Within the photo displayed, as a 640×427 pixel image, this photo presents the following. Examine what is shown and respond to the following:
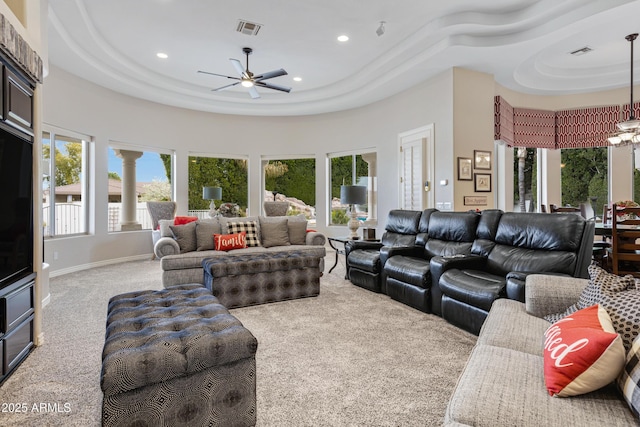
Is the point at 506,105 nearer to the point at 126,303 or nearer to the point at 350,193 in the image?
the point at 350,193

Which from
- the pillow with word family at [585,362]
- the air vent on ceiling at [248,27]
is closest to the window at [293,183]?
the air vent on ceiling at [248,27]

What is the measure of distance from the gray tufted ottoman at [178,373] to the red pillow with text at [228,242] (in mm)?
2964

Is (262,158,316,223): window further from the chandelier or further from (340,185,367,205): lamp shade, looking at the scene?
the chandelier

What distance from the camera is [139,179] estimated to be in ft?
23.9

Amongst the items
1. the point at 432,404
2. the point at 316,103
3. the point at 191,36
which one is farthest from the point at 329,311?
the point at 316,103

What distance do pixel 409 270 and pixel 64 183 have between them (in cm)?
580

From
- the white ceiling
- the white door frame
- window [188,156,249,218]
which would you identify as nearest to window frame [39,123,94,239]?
the white ceiling

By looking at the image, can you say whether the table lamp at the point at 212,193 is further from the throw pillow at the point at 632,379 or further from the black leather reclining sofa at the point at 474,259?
the throw pillow at the point at 632,379

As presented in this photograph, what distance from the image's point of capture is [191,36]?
5020 mm

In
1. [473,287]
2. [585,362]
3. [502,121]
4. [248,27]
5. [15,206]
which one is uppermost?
[248,27]

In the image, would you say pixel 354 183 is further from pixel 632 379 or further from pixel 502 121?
pixel 632 379

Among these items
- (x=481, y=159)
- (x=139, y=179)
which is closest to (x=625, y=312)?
(x=481, y=159)

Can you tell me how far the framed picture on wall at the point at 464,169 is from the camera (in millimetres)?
5543

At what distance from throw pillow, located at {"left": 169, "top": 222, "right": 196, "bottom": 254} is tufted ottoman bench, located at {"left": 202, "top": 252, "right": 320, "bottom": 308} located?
1092 millimetres
